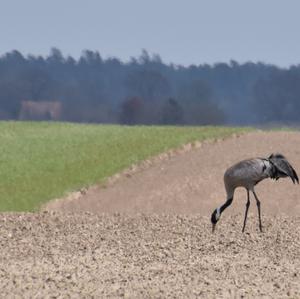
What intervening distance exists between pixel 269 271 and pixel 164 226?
26.3 feet

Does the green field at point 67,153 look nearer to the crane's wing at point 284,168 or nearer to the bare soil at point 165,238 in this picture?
the bare soil at point 165,238

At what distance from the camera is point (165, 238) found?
22828 mm

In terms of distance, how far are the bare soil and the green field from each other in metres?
0.79

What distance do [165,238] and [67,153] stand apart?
511 inches

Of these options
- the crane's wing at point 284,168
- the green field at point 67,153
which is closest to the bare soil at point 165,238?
the green field at point 67,153

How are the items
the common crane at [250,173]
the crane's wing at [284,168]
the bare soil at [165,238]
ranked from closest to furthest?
the bare soil at [165,238]
the common crane at [250,173]
the crane's wing at [284,168]

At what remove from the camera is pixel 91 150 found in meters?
35.6

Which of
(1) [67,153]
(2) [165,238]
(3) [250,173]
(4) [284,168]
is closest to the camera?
(3) [250,173]

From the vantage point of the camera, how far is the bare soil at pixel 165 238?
15.4 m

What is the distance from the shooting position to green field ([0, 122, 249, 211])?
3033cm

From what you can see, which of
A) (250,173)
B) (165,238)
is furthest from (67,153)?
(250,173)

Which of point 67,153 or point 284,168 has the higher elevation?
point 67,153

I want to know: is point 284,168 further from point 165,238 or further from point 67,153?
point 67,153

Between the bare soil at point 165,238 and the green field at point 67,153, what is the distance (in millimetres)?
787
